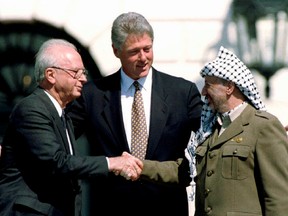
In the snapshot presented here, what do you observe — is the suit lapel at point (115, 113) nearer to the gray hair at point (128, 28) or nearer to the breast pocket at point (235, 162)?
the gray hair at point (128, 28)

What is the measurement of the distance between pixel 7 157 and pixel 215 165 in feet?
3.72

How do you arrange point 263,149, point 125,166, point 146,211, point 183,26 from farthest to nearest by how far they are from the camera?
point 183,26, point 146,211, point 125,166, point 263,149

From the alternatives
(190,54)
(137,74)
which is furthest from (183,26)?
(137,74)

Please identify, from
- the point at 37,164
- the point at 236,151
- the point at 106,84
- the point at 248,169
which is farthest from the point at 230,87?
the point at 106,84

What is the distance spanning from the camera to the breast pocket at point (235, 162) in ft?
17.5

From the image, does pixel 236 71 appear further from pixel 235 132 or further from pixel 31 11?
pixel 31 11

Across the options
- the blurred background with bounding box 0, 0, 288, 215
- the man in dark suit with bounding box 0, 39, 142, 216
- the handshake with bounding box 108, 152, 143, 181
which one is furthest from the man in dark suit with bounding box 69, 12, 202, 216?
the blurred background with bounding box 0, 0, 288, 215

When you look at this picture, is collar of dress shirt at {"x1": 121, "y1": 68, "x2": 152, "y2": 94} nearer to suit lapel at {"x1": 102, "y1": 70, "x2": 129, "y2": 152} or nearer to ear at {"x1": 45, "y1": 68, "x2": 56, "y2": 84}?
suit lapel at {"x1": 102, "y1": 70, "x2": 129, "y2": 152}

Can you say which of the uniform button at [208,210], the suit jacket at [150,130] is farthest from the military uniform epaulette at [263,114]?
the suit jacket at [150,130]

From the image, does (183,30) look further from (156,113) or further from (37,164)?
(37,164)

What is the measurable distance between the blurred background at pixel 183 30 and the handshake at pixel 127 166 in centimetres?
258

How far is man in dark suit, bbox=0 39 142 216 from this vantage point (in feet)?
18.1

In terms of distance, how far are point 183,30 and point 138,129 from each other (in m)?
2.33

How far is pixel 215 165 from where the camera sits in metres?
5.46
